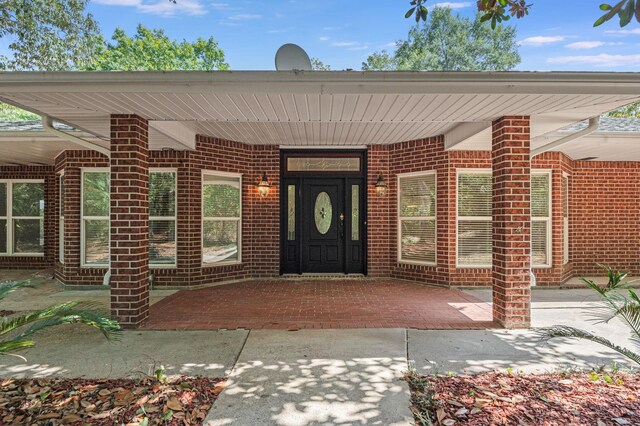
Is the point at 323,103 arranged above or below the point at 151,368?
above

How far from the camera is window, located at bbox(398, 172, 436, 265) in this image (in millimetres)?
6941

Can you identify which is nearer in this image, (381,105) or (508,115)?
(381,105)

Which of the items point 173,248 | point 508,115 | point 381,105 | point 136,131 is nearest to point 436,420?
point 381,105

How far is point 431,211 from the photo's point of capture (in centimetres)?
695

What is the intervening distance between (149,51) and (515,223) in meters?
23.6

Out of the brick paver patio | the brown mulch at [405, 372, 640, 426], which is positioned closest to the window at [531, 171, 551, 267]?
the brick paver patio

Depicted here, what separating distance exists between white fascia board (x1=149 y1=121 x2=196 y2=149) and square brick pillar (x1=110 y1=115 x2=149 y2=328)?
1.65 feet

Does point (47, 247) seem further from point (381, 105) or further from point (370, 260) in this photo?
point (381, 105)

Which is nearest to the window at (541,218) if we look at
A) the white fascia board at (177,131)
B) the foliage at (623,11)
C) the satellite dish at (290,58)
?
the satellite dish at (290,58)

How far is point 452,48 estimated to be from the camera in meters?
26.9

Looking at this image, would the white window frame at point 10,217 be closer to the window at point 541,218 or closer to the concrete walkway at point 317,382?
the concrete walkway at point 317,382

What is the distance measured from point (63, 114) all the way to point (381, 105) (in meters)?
3.77

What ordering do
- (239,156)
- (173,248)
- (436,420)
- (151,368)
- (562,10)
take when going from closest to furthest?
(436,420) → (151,368) → (173,248) → (239,156) → (562,10)

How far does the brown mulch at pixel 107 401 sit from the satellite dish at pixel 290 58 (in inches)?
142
